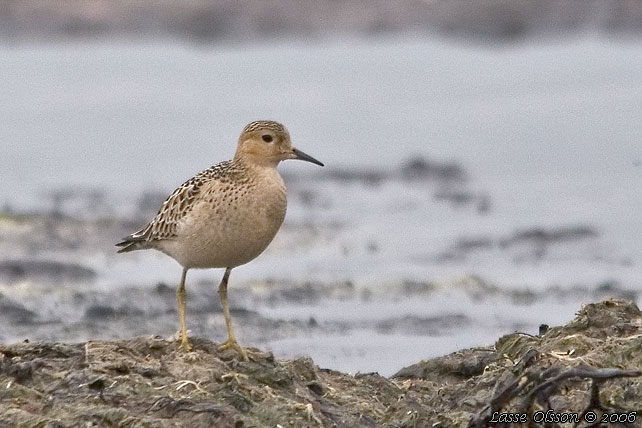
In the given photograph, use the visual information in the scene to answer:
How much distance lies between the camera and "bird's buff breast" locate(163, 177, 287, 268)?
26.4 feet

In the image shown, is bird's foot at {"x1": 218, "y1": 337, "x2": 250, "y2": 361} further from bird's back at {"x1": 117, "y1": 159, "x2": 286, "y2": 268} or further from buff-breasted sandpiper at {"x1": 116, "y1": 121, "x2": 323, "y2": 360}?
bird's back at {"x1": 117, "y1": 159, "x2": 286, "y2": 268}

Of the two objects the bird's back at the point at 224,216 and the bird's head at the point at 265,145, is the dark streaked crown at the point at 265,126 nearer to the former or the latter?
the bird's head at the point at 265,145

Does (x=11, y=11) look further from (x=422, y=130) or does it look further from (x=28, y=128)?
(x=422, y=130)

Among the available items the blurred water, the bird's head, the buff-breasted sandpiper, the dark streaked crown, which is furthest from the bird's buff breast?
the blurred water

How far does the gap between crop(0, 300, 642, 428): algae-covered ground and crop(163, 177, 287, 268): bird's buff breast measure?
0.47m

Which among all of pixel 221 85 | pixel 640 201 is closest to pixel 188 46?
pixel 221 85

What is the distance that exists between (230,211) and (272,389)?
1130mm

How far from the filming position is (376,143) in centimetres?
1925

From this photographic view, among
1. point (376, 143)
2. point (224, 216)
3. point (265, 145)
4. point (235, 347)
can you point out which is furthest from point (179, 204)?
point (376, 143)

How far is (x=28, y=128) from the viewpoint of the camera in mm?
19828

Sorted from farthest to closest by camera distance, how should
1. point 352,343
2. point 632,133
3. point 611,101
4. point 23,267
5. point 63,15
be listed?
1. point 63,15
2. point 611,101
3. point 632,133
4. point 23,267
5. point 352,343

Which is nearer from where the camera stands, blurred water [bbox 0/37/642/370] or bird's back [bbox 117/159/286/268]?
bird's back [bbox 117/159/286/268]

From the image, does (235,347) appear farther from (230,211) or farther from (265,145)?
(265,145)

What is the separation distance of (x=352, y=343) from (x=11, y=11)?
13467mm
